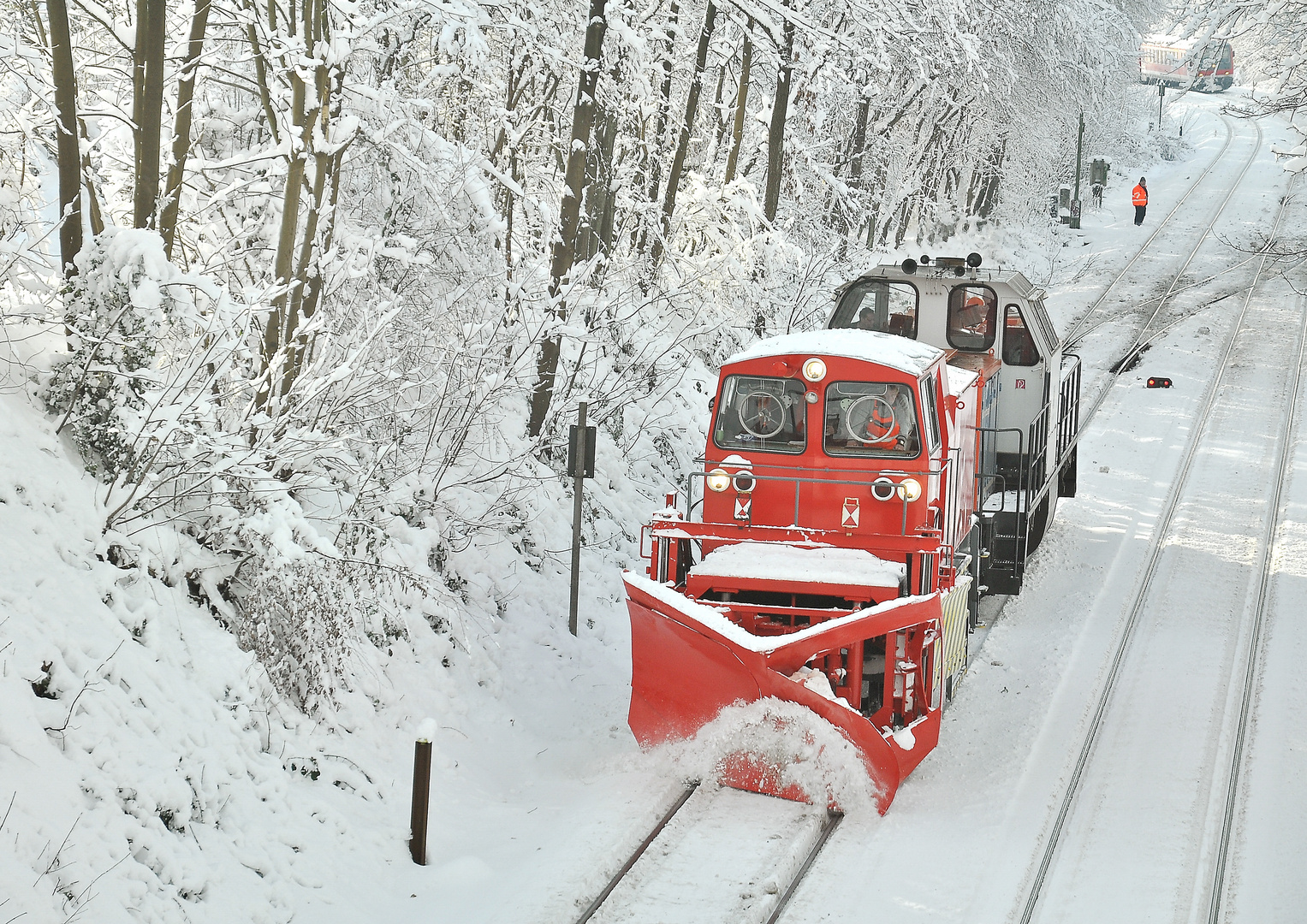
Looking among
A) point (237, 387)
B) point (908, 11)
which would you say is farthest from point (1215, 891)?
point (908, 11)

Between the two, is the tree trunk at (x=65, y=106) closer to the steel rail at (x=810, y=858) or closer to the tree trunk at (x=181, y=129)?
the tree trunk at (x=181, y=129)

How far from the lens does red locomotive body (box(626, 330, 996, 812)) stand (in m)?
7.86

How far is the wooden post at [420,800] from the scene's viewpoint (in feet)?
24.0

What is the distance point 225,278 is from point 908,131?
26.2m

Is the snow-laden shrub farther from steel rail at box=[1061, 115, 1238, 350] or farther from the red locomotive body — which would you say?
steel rail at box=[1061, 115, 1238, 350]

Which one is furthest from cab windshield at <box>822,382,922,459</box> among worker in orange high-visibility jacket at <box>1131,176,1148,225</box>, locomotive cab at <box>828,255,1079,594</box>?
worker in orange high-visibility jacket at <box>1131,176,1148,225</box>

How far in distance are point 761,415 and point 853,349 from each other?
878 millimetres

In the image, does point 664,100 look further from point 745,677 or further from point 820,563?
point 745,677

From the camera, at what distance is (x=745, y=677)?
7.82 meters

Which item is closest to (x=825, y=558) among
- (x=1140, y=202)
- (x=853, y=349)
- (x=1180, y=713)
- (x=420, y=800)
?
(x=853, y=349)

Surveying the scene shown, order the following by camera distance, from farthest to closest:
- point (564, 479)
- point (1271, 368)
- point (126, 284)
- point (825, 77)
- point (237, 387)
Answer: point (1271, 368) → point (825, 77) → point (564, 479) → point (237, 387) → point (126, 284)

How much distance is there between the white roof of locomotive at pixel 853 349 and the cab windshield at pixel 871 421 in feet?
0.64

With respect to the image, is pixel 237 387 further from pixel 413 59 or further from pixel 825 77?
pixel 825 77

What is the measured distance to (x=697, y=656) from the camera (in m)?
8.00
